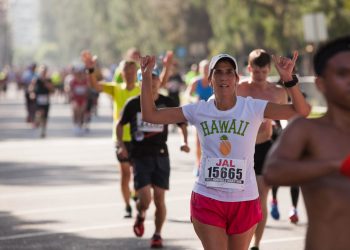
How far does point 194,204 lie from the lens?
23.3 ft

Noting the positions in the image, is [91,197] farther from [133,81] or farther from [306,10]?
[306,10]

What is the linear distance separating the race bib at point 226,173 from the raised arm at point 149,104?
0.38 metres

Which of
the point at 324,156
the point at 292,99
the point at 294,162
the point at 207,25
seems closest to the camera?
the point at 294,162

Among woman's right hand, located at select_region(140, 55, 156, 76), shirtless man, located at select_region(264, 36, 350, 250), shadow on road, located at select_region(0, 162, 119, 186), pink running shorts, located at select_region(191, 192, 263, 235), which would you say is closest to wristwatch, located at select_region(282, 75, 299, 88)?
→ woman's right hand, located at select_region(140, 55, 156, 76)

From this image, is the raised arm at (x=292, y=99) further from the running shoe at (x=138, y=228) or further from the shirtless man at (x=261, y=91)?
the running shoe at (x=138, y=228)

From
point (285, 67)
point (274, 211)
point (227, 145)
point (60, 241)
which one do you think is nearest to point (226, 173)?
point (227, 145)

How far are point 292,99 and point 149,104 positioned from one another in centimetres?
79

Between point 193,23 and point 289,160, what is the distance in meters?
87.2

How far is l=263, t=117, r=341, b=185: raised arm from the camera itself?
3963 mm

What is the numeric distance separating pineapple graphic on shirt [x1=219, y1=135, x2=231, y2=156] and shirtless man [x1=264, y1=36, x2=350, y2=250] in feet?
8.88

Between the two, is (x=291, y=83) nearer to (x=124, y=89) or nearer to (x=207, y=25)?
(x=124, y=89)

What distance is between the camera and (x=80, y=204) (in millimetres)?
14469

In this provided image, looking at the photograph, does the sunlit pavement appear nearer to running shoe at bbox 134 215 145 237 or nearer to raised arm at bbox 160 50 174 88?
running shoe at bbox 134 215 145 237

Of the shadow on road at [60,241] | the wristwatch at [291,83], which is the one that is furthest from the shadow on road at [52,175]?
the wristwatch at [291,83]
